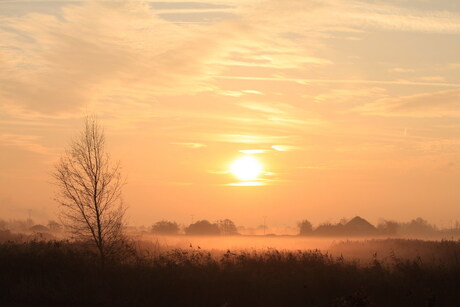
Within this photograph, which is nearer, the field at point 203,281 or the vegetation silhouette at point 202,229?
the field at point 203,281

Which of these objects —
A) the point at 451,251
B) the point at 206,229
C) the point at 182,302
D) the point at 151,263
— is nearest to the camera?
the point at 182,302

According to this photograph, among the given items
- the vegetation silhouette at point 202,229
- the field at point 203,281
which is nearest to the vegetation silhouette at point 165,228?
the vegetation silhouette at point 202,229

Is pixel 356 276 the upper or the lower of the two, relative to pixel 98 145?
lower

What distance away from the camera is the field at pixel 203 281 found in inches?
808

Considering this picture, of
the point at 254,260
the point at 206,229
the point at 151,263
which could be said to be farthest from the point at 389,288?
the point at 206,229

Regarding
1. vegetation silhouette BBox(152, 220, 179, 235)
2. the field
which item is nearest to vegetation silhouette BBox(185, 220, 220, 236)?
vegetation silhouette BBox(152, 220, 179, 235)

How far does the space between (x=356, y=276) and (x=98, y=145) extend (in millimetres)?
14328

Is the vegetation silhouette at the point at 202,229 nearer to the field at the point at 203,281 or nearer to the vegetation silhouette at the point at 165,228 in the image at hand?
the vegetation silhouette at the point at 165,228

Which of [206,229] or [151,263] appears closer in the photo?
[151,263]

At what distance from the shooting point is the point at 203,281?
74.0 feet

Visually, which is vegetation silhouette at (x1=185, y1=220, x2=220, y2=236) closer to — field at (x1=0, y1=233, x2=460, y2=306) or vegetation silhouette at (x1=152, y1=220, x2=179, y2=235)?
vegetation silhouette at (x1=152, y1=220, x2=179, y2=235)

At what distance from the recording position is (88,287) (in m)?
21.4

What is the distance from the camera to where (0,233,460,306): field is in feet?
67.3

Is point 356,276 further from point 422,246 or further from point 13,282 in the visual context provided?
point 422,246
